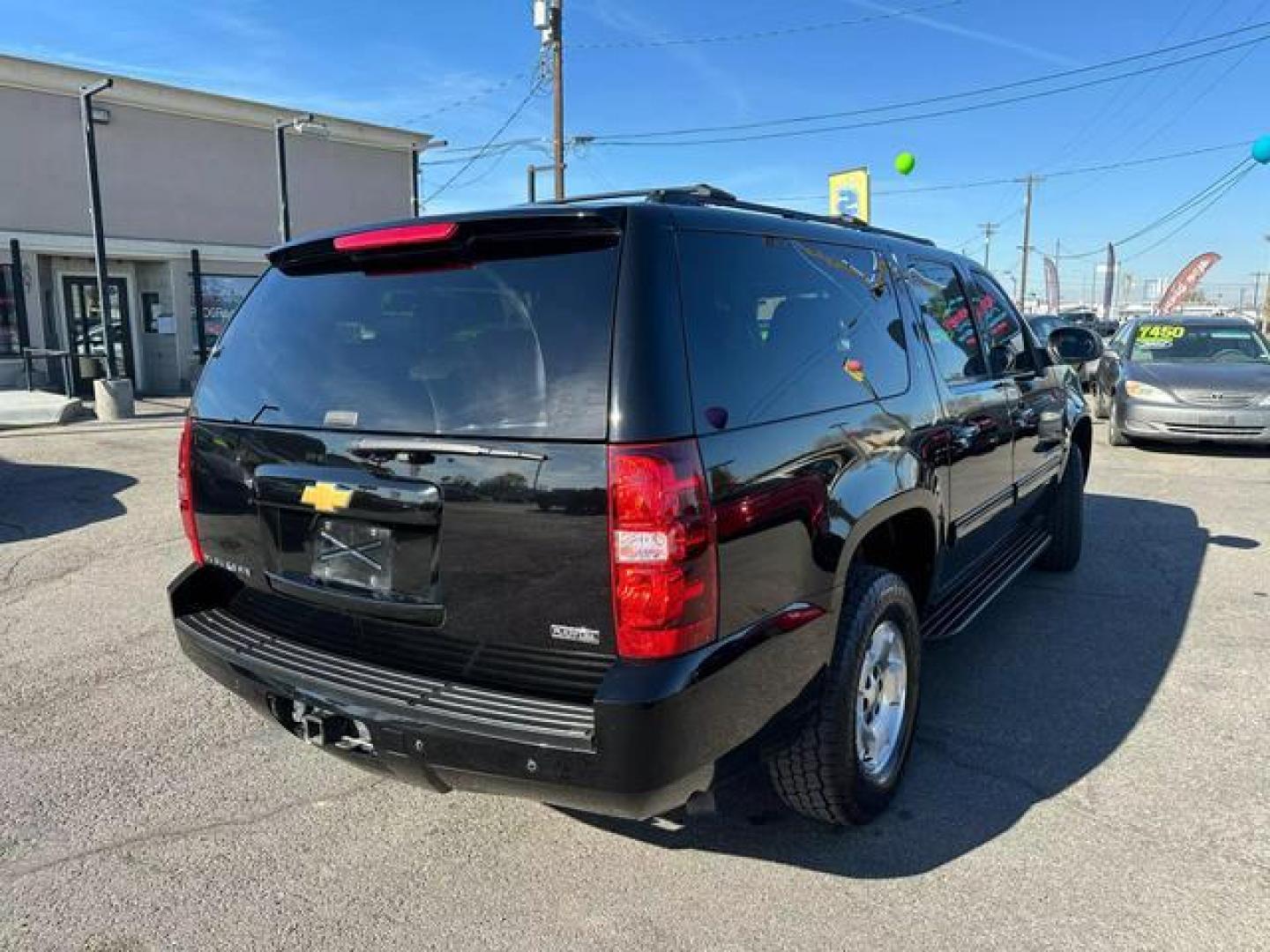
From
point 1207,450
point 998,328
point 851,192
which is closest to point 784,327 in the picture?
point 998,328

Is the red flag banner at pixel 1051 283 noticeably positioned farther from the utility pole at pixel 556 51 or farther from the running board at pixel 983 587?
the running board at pixel 983 587

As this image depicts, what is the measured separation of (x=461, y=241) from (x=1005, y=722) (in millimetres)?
2832

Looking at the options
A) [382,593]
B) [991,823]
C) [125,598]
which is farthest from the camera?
[125,598]

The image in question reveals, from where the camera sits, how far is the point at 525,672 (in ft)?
7.66

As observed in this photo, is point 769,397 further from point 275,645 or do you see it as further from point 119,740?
point 119,740

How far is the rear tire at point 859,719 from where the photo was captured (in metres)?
2.72

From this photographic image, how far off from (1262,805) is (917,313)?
2.07 meters

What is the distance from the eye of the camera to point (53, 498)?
7.89 meters

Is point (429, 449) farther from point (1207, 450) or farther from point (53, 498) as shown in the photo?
point (1207, 450)

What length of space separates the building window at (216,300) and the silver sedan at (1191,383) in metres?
16.5

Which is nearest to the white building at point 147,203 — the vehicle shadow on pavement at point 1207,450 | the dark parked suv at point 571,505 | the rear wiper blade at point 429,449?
the vehicle shadow on pavement at point 1207,450

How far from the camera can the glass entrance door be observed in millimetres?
18406

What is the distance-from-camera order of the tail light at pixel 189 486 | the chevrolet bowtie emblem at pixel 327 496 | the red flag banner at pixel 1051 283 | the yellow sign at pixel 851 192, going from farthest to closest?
the red flag banner at pixel 1051 283 < the yellow sign at pixel 851 192 < the tail light at pixel 189 486 < the chevrolet bowtie emblem at pixel 327 496

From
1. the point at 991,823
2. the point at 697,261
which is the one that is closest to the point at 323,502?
the point at 697,261
